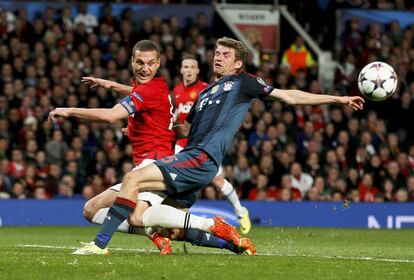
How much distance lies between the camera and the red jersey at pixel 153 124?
10680 millimetres

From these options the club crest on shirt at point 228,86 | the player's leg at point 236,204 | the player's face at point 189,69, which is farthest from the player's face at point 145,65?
the player's leg at point 236,204

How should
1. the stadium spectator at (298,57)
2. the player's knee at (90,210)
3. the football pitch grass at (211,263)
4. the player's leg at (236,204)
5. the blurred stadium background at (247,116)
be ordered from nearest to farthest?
the football pitch grass at (211,263) < the player's knee at (90,210) < the player's leg at (236,204) < the blurred stadium background at (247,116) < the stadium spectator at (298,57)

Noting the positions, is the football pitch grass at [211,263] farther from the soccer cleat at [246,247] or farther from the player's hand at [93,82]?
the player's hand at [93,82]

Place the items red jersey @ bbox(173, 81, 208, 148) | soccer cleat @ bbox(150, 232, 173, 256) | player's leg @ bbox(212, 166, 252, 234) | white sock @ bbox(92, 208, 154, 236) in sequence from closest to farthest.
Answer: soccer cleat @ bbox(150, 232, 173, 256)
white sock @ bbox(92, 208, 154, 236)
player's leg @ bbox(212, 166, 252, 234)
red jersey @ bbox(173, 81, 208, 148)

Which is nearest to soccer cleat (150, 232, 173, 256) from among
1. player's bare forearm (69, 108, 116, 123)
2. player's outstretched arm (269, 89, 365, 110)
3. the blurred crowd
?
player's bare forearm (69, 108, 116, 123)

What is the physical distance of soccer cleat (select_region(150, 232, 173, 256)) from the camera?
1080 centimetres

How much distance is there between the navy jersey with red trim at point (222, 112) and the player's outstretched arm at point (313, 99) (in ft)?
0.54

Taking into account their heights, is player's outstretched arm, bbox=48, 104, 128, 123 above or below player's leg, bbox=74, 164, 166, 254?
above

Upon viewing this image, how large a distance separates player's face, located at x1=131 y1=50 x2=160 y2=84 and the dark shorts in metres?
0.94

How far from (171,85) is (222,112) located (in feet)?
38.0

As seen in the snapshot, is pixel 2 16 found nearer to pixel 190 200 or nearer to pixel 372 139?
pixel 372 139

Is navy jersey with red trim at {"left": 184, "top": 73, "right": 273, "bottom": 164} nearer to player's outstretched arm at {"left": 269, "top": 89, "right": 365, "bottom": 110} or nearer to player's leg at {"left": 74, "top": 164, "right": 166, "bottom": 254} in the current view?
player's outstretched arm at {"left": 269, "top": 89, "right": 365, "bottom": 110}

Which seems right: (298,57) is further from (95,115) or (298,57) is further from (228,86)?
(95,115)

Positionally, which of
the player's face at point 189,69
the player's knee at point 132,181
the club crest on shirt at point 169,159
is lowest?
the player's knee at point 132,181
